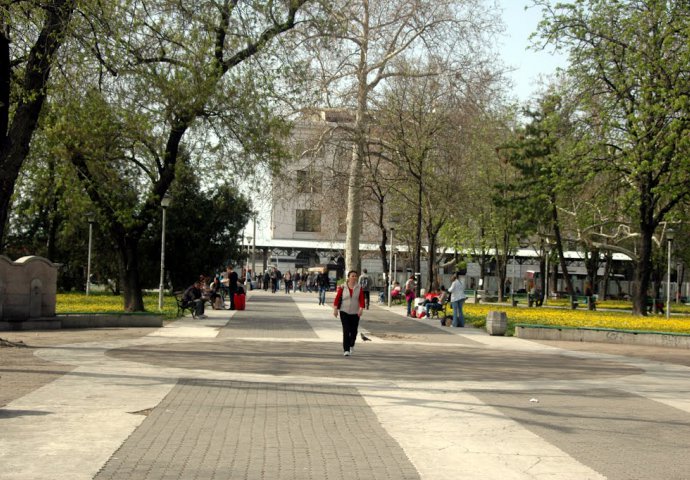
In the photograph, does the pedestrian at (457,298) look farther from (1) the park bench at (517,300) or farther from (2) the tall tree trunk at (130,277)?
(1) the park bench at (517,300)

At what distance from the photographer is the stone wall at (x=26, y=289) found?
22.8 metres

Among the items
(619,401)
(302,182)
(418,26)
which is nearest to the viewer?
(619,401)

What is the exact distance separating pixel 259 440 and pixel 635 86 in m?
27.3

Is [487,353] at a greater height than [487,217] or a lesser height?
lesser

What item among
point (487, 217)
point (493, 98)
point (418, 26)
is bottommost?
point (487, 217)

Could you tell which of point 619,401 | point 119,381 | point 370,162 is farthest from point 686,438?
point 370,162

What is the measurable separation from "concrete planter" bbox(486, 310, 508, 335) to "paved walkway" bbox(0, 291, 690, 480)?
260 inches

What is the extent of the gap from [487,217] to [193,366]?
4275cm

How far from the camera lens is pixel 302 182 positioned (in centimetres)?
4300

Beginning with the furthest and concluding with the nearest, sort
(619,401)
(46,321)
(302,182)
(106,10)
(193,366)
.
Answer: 1. (302,182)
2. (46,321)
3. (106,10)
4. (193,366)
5. (619,401)

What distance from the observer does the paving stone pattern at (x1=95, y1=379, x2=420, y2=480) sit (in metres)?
7.57

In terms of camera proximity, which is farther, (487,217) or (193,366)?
(487,217)

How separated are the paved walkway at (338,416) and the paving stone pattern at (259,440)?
2cm

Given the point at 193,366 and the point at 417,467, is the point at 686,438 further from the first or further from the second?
the point at 193,366
